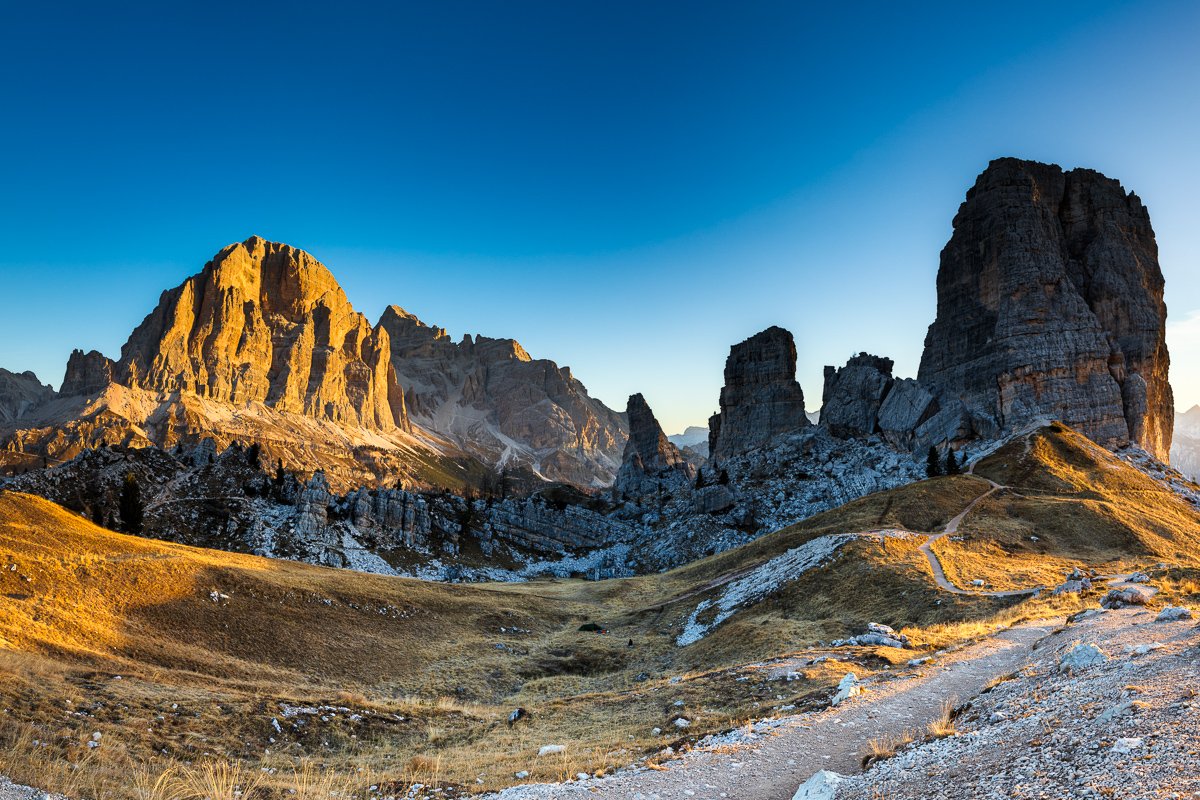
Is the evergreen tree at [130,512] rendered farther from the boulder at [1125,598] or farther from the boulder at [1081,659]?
the boulder at [1125,598]

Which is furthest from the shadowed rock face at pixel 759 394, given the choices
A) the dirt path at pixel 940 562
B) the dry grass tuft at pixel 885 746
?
the dry grass tuft at pixel 885 746

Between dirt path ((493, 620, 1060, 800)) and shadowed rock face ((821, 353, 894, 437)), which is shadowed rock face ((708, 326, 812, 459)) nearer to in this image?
shadowed rock face ((821, 353, 894, 437))

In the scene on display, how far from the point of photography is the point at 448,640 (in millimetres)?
44250

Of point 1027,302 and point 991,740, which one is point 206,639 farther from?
point 1027,302

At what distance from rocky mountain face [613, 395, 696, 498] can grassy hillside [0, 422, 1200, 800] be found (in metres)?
86.8

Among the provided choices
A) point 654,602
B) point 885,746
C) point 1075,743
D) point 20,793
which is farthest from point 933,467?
point 20,793

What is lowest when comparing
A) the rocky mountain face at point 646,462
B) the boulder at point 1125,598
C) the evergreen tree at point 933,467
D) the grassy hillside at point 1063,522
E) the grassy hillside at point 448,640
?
the grassy hillside at point 448,640

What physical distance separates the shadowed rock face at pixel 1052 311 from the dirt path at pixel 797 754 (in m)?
110

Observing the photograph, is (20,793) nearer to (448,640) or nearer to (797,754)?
(797,754)

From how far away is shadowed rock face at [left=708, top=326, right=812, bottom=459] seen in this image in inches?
6102

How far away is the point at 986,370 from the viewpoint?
11769cm

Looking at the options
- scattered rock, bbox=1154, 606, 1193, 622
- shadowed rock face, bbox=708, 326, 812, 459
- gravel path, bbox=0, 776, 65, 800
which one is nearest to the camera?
gravel path, bbox=0, 776, 65, 800

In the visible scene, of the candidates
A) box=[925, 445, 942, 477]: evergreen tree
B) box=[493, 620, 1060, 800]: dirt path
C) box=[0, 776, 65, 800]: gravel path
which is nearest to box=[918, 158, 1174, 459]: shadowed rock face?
box=[925, 445, 942, 477]: evergreen tree

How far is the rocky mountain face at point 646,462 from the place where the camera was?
160125 millimetres
